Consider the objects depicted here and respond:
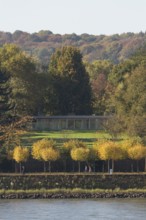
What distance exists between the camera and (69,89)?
10306 centimetres

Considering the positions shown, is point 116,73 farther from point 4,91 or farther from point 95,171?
point 95,171

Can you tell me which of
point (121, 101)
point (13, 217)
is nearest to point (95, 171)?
point (121, 101)

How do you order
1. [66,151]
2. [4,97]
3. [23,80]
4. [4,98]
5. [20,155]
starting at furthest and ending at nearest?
[23,80]
[4,97]
[4,98]
[66,151]
[20,155]

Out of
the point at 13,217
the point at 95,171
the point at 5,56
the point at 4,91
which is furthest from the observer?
the point at 5,56

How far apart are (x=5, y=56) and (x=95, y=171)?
3734cm

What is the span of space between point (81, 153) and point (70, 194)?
25.3ft

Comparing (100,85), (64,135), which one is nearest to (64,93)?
(64,135)

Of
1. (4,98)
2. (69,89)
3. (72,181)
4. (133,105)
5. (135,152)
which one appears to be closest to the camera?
(72,181)

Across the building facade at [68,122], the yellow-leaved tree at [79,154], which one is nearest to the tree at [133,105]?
the yellow-leaved tree at [79,154]

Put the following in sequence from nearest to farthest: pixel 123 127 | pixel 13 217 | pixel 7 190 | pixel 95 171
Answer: pixel 13 217 → pixel 7 190 → pixel 95 171 → pixel 123 127

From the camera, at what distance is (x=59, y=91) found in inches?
4038

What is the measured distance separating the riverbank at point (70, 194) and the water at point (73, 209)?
5.62 feet

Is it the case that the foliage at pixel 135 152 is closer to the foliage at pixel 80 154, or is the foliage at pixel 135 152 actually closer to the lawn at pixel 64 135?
the foliage at pixel 80 154

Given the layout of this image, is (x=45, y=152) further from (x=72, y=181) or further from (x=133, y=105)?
(x=133, y=105)
